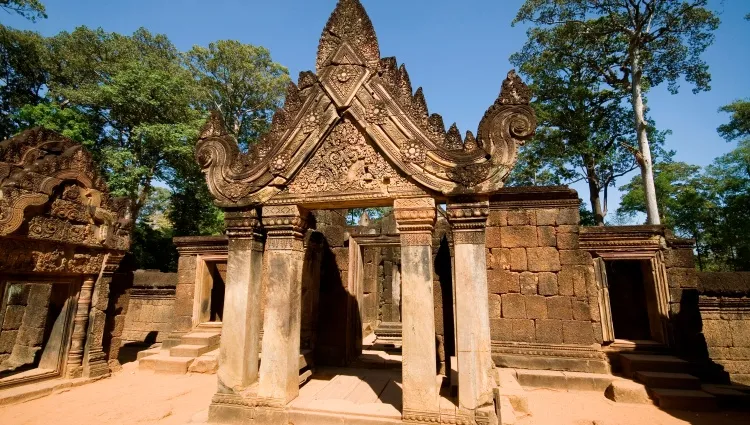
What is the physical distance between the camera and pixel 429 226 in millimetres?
4352

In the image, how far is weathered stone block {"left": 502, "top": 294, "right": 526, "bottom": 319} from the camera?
7.92 metres

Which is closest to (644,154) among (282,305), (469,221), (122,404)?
(469,221)

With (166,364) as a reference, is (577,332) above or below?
above

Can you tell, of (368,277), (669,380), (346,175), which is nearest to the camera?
(346,175)

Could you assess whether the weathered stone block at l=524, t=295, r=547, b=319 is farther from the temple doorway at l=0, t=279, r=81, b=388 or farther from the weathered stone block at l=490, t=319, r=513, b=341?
the temple doorway at l=0, t=279, r=81, b=388

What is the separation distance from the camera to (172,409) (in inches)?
233

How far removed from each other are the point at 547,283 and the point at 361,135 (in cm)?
581

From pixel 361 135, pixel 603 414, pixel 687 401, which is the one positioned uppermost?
pixel 361 135

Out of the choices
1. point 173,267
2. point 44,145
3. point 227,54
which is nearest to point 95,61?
point 227,54

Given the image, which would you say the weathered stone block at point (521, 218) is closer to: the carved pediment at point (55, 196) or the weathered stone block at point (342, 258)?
the weathered stone block at point (342, 258)

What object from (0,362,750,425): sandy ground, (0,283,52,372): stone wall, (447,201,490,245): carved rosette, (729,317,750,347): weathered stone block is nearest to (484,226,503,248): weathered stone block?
(0,362,750,425): sandy ground

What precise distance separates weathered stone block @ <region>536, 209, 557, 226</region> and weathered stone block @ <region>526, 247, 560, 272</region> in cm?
59

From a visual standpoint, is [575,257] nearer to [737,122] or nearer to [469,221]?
[469,221]

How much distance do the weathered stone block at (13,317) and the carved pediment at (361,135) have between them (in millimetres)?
7822
